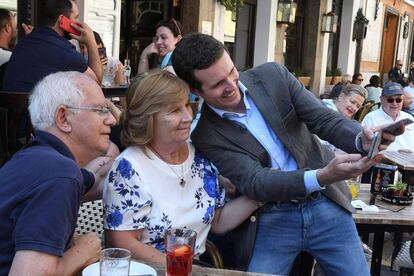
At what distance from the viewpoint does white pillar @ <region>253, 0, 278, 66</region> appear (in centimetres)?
977

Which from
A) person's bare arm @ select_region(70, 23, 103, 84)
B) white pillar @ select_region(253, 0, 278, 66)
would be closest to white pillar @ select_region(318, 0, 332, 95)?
white pillar @ select_region(253, 0, 278, 66)

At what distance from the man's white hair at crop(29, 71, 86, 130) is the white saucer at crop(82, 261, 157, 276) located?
0.44m

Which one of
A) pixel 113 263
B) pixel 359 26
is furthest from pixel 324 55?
pixel 113 263

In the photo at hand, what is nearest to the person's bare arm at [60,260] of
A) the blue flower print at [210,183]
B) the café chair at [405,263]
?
the blue flower print at [210,183]

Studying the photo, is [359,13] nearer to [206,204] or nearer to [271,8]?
[271,8]

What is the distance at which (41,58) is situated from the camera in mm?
3373

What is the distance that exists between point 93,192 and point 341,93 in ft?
8.75

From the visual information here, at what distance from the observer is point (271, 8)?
9.74m

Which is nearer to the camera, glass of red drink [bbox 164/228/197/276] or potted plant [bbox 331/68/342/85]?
glass of red drink [bbox 164/228/197/276]

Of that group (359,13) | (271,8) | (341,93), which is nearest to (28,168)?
(341,93)

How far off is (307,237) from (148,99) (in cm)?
83

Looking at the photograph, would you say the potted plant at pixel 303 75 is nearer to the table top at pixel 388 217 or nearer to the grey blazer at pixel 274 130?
the table top at pixel 388 217

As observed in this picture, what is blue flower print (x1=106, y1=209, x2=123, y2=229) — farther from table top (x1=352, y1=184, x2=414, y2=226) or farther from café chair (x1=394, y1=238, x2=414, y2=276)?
café chair (x1=394, y1=238, x2=414, y2=276)

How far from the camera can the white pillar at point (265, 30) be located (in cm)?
977
